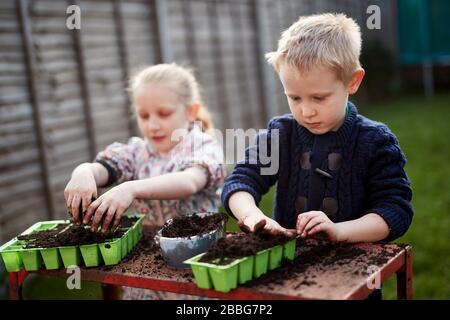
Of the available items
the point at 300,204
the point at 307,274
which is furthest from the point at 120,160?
the point at 307,274

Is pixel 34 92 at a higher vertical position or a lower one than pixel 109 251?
higher

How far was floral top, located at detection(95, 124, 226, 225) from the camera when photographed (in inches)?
106

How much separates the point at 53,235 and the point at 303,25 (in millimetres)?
1252

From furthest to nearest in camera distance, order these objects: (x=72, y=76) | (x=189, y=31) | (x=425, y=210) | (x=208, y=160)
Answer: (x=189, y=31), (x=425, y=210), (x=72, y=76), (x=208, y=160)

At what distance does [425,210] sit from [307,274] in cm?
366

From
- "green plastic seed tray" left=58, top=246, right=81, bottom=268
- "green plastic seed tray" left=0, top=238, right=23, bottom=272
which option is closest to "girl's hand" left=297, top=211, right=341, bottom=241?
"green plastic seed tray" left=58, top=246, right=81, bottom=268

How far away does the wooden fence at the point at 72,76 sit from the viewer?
428 centimetres

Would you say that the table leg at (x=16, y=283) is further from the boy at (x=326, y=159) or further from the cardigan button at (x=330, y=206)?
the cardigan button at (x=330, y=206)

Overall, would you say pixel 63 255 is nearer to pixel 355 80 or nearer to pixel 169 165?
pixel 169 165

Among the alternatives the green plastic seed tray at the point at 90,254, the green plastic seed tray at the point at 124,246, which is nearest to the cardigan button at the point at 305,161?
the green plastic seed tray at the point at 124,246

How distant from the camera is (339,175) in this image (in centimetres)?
217

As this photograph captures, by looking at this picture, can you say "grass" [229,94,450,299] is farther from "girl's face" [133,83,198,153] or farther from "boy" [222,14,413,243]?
"girl's face" [133,83,198,153]

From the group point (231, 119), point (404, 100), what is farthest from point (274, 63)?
point (404, 100)

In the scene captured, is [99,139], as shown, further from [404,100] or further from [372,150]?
[404,100]
